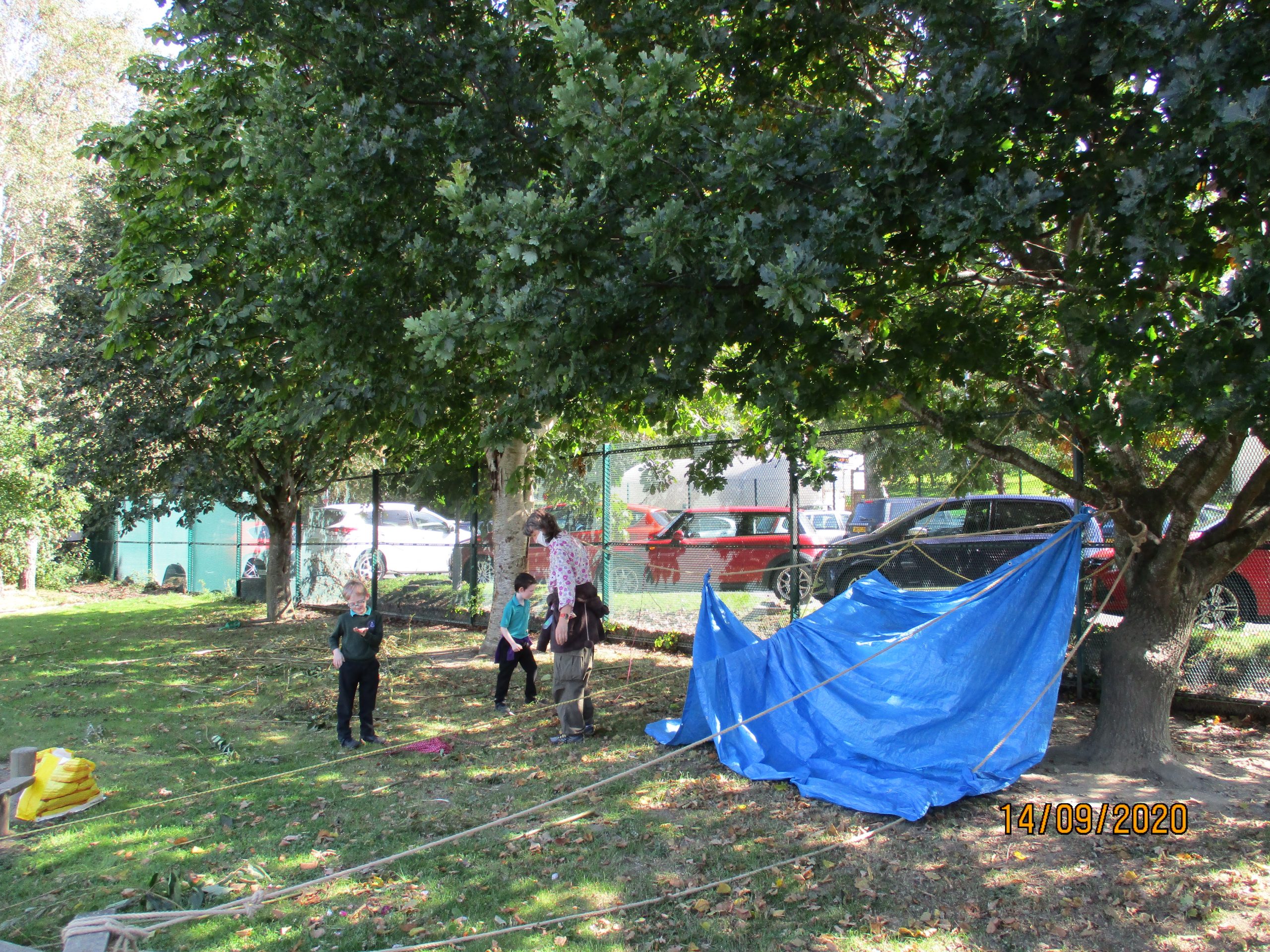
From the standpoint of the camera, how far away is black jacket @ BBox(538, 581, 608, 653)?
7.07 meters

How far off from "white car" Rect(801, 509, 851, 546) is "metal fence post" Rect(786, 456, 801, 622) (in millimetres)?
363

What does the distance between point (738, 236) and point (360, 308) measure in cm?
300

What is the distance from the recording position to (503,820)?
184 inches

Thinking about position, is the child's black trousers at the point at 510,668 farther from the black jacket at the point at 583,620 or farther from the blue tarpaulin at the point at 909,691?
the blue tarpaulin at the point at 909,691

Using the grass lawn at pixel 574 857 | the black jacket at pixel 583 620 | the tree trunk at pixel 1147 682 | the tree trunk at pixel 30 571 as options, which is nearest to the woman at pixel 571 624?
the black jacket at pixel 583 620

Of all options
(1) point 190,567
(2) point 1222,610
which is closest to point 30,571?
(1) point 190,567

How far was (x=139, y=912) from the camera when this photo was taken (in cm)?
400

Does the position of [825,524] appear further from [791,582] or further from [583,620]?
[583,620]

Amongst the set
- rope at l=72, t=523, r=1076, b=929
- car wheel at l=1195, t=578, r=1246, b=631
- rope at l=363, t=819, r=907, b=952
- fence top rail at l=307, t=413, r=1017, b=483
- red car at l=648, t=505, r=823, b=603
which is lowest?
rope at l=363, t=819, r=907, b=952

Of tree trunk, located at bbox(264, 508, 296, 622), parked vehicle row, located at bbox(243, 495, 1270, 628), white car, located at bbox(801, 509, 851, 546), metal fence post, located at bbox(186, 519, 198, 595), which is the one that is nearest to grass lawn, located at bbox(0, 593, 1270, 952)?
parked vehicle row, located at bbox(243, 495, 1270, 628)

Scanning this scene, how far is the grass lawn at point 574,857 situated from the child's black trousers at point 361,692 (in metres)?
0.30

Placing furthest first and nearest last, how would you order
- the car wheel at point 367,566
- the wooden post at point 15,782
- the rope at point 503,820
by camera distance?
the car wheel at point 367,566 < the wooden post at point 15,782 < the rope at point 503,820

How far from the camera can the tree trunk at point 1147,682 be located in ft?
18.5

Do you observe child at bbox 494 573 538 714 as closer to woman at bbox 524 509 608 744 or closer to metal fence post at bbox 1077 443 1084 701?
woman at bbox 524 509 608 744
